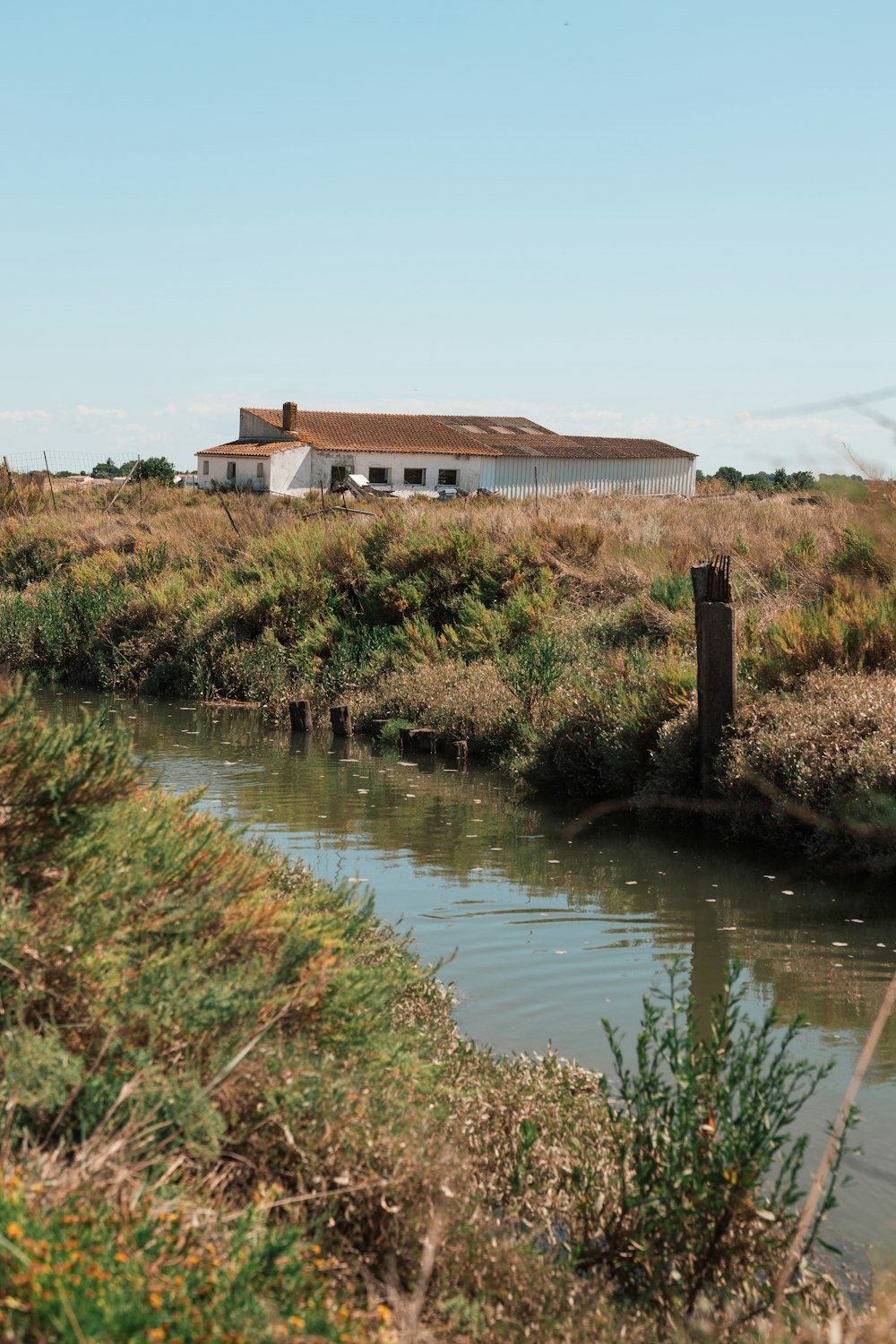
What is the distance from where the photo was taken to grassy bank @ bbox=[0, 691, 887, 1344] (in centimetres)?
288

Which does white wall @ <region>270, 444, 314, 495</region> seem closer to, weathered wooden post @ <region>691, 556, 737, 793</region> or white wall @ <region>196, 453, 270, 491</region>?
white wall @ <region>196, 453, 270, 491</region>

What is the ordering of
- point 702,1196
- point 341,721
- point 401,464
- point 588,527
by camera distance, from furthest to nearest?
point 401,464, point 588,527, point 341,721, point 702,1196

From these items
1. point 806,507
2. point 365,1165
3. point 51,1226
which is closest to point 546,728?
point 806,507

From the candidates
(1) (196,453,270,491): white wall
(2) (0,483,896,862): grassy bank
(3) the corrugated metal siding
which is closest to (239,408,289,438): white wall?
(1) (196,453,270,491): white wall

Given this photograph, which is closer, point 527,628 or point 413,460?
point 527,628

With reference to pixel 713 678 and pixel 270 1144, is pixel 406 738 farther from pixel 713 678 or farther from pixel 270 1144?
pixel 270 1144

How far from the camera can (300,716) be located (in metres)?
20.1

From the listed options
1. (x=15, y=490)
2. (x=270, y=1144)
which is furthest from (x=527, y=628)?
Result: (x=15, y=490)

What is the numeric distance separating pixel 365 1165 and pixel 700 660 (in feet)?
30.5

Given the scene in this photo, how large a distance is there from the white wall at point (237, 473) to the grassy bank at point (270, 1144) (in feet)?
182

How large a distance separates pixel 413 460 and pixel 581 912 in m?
54.2

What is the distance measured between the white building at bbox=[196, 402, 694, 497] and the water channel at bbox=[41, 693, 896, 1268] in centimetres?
4591

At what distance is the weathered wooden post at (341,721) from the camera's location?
19.3 m

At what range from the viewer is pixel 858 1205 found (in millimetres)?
5227
